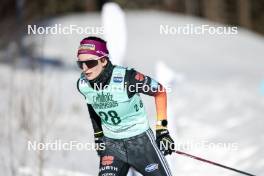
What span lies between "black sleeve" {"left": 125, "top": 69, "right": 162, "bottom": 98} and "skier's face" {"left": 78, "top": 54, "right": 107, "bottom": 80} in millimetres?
198

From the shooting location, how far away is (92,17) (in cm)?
1978

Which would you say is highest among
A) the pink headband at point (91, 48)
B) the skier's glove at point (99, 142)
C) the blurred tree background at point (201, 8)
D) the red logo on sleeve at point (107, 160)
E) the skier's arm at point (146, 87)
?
the blurred tree background at point (201, 8)

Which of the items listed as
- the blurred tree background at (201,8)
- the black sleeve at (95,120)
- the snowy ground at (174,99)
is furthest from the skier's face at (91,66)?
the blurred tree background at (201,8)

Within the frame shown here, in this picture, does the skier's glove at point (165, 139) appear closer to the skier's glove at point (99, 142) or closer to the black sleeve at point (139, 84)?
the black sleeve at point (139, 84)

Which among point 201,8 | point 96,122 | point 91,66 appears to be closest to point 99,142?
point 96,122

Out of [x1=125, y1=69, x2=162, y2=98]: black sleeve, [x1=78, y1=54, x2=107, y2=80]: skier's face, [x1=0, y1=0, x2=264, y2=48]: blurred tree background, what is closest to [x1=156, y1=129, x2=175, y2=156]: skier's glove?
[x1=125, y1=69, x2=162, y2=98]: black sleeve

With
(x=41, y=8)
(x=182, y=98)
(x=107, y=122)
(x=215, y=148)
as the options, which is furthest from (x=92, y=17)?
(x=107, y=122)

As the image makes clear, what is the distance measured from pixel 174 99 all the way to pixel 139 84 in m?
8.95

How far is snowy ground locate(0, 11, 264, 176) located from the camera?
27.6 ft

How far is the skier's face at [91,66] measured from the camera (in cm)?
451

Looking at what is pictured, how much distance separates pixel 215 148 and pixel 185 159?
2.01 ft

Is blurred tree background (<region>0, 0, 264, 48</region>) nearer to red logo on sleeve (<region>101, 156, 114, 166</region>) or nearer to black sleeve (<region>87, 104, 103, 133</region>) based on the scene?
black sleeve (<region>87, 104, 103, 133</region>)
